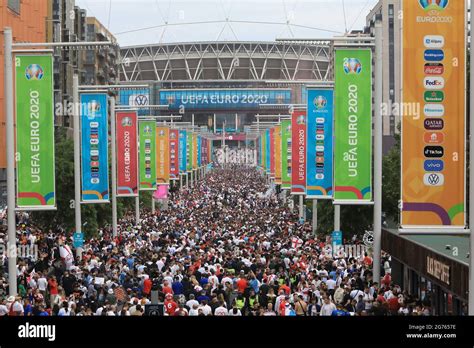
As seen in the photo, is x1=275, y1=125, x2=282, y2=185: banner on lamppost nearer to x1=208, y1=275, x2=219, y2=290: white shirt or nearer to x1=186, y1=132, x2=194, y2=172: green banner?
x1=186, y1=132, x2=194, y2=172: green banner

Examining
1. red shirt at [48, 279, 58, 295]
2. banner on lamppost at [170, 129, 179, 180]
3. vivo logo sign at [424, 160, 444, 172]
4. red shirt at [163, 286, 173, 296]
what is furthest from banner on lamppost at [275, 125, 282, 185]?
vivo logo sign at [424, 160, 444, 172]

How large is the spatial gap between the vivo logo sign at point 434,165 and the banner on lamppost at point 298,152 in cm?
2513

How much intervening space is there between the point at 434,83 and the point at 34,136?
35.3ft

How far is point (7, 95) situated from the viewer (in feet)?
70.4

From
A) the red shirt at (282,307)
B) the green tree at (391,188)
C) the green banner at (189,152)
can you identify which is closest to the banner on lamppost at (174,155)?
the green banner at (189,152)

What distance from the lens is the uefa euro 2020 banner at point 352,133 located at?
1030 inches

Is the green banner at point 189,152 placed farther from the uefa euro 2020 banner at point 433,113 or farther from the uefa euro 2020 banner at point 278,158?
the uefa euro 2020 banner at point 433,113

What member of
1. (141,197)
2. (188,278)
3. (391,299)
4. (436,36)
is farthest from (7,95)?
(141,197)

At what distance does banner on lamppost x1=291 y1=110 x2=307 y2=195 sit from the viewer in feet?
130

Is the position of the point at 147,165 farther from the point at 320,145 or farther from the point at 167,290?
the point at 167,290

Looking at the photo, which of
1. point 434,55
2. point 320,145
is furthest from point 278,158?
point 434,55

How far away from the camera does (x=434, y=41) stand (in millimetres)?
14445
